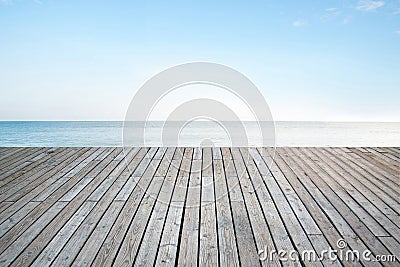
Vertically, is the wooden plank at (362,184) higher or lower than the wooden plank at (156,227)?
higher

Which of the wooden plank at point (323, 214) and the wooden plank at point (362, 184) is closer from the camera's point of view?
the wooden plank at point (323, 214)

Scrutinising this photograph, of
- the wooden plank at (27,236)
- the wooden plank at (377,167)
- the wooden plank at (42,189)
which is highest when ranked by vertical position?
the wooden plank at (377,167)

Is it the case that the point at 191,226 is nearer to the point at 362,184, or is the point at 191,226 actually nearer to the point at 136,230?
the point at 136,230

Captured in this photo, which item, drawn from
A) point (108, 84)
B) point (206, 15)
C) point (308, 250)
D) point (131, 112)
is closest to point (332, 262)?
point (308, 250)

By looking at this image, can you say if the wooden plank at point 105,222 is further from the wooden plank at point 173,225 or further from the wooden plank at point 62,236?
the wooden plank at point 173,225

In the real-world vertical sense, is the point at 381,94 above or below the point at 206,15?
below

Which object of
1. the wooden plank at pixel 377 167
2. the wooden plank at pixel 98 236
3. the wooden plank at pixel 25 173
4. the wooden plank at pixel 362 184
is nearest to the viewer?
the wooden plank at pixel 98 236

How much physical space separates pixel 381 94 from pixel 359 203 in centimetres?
792

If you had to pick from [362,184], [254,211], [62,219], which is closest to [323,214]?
[254,211]

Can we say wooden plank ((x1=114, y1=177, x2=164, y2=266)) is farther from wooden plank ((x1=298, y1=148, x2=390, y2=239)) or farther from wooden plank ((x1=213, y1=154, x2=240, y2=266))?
wooden plank ((x1=298, y1=148, x2=390, y2=239))

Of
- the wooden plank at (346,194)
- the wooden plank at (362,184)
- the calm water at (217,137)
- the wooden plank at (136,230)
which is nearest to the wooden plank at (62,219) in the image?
the wooden plank at (136,230)

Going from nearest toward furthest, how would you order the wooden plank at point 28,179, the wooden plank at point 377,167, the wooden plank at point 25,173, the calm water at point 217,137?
the wooden plank at point 28,179, the wooden plank at point 25,173, the wooden plank at point 377,167, the calm water at point 217,137

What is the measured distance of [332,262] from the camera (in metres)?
1.62

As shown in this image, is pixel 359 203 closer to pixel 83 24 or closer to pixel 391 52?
pixel 391 52
